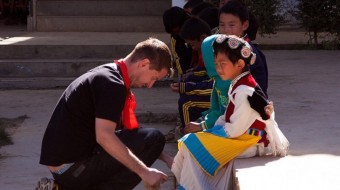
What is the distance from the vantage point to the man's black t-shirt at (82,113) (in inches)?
158

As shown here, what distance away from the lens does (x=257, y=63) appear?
17.1 feet

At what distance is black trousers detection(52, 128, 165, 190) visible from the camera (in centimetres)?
429

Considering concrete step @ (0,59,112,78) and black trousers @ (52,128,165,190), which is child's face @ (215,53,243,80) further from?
concrete step @ (0,59,112,78)

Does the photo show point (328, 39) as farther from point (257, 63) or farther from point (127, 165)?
point (127, 165)

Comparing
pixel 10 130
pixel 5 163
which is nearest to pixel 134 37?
pixel 10 130

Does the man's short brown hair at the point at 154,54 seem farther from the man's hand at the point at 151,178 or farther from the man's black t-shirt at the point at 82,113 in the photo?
the man's hand at the point at 151,178

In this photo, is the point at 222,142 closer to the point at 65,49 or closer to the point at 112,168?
the point at 112,168

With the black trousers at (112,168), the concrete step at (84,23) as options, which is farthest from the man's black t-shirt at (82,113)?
the concrete step at (84,23)

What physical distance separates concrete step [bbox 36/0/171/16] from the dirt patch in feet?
17.0

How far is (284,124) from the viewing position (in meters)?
6.02

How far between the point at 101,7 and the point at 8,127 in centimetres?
574

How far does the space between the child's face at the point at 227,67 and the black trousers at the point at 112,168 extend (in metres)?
0.52

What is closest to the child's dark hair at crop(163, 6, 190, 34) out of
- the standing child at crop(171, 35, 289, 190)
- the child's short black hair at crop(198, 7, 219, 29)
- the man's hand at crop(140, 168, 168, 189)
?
the child's short black hair at crop(198, 7, 219, 29)

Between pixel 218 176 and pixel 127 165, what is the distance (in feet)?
2.20
